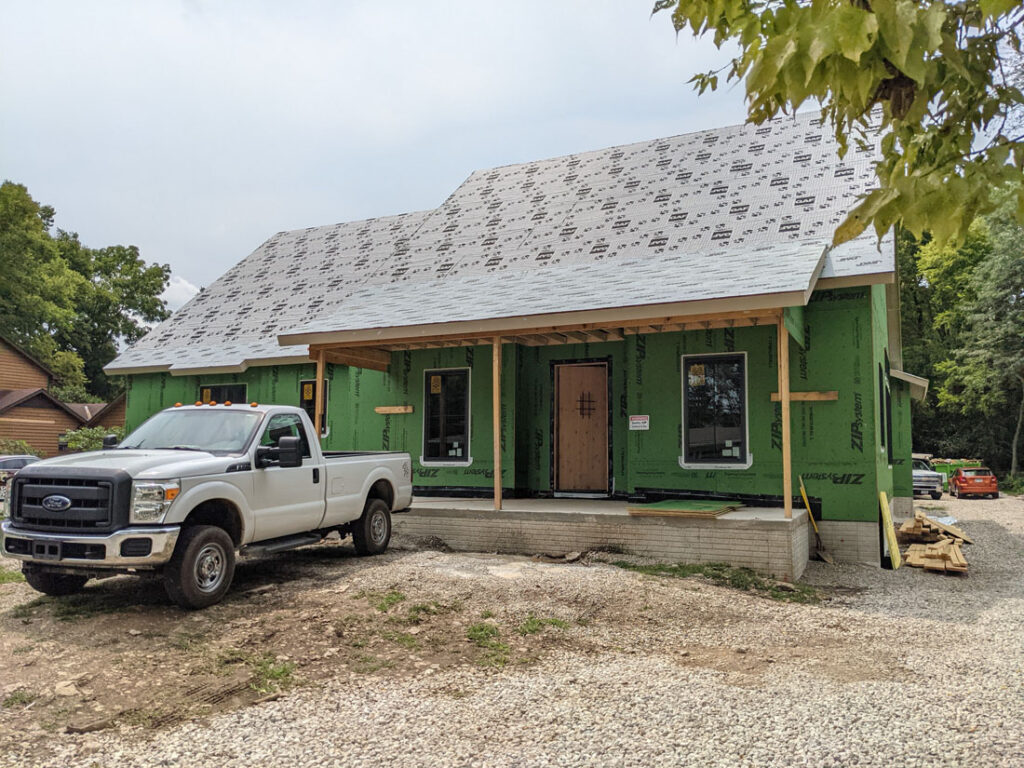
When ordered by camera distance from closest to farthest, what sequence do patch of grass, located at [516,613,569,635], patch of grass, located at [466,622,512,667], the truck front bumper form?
patch of grass, located at [466,622,512,667] → the truck front bumper → patch of grass, located at [516,613,569,635]

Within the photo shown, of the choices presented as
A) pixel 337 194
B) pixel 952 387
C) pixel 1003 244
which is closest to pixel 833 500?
pixel 337 194

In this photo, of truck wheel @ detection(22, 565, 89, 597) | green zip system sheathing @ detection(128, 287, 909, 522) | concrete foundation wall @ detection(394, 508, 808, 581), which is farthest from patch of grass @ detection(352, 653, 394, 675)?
green zip system sheathing @ detection(128, 287, 909, 522)

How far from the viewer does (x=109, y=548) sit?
6.10 m

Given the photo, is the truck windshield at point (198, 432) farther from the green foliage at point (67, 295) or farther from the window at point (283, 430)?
the green foliage at point (67, 295)

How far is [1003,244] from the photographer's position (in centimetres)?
3306

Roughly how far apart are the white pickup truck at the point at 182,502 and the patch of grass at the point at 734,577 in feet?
12.6

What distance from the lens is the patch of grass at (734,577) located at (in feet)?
27.1

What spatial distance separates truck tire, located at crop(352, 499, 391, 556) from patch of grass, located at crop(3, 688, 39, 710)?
4.65 metres

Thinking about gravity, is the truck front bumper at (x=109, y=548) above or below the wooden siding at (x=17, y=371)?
below

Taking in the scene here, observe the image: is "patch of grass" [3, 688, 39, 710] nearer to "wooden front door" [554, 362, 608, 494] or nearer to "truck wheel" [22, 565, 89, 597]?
"truck wheel" [22, 565, 89, 597]

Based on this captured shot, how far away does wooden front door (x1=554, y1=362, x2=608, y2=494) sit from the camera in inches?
516

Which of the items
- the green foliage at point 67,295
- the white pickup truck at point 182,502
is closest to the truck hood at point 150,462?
the white pickup truck at point 182,502

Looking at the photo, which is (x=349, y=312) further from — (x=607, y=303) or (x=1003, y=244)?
(x=1003, y=244)

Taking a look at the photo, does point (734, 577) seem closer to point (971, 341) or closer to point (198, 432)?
point (198, 432)
